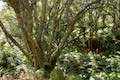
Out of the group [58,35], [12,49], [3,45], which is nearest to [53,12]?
[58,35]

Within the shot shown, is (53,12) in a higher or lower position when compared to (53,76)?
higher

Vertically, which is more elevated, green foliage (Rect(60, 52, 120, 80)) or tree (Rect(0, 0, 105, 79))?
tree (Rect(0, 0, 105, 79))

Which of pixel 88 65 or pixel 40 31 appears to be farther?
pixel 88 65

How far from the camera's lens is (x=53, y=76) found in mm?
5641

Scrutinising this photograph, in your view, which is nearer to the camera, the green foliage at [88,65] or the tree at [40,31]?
the tree at [40,31]

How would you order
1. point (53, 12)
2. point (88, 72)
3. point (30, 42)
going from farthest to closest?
point (53, 12) → point (88, 72) → point (30, 42)

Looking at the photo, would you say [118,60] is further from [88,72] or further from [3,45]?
[3,45]

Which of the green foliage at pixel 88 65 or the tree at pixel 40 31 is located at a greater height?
the tree at pixel 40 31

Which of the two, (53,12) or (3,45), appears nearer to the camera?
(53,12)

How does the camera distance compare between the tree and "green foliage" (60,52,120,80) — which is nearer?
the tree

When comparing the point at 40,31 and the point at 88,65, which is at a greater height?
the point at 40,31

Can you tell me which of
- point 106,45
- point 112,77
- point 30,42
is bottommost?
point 106,45

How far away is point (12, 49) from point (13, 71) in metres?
2.12

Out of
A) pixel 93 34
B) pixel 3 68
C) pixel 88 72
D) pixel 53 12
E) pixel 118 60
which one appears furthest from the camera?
pixel 93 34
